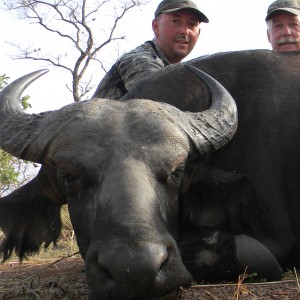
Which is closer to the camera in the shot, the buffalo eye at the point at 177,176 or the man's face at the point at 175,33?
the buffalo eye at the point at 177,176

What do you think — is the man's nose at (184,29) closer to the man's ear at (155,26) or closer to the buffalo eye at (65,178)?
the man's ear at (155,26)

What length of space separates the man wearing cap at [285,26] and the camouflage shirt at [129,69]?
191cm

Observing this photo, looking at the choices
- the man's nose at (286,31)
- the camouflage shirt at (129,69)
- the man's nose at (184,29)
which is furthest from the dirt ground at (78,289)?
the man's nose at (286,31)

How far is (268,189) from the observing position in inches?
175

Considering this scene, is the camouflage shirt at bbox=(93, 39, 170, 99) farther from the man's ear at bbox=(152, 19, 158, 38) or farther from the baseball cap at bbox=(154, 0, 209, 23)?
the man's ear at bbox=(152, 19, 158, 38)

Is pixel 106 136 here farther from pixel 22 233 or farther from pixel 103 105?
pixel 22 233

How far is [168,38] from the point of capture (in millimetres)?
7414

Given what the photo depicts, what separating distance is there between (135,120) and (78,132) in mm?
349

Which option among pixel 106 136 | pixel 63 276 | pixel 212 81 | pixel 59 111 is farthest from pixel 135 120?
pixel 63 276

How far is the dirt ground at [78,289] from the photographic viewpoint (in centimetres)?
362

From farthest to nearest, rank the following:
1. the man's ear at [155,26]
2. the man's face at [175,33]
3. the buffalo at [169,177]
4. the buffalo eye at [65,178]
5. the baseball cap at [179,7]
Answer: the man's ear at [155,26] → the man's face at [175,33] → the baseball cap at [179,7] → the buffalo eye at [65,178] → the buffalo at [169,177]

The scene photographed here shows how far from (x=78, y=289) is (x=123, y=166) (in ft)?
4.40

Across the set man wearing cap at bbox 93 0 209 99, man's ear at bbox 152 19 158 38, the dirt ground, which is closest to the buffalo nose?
the dirt ground

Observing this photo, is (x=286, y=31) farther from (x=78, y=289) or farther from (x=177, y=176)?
(x=78, y=289)
